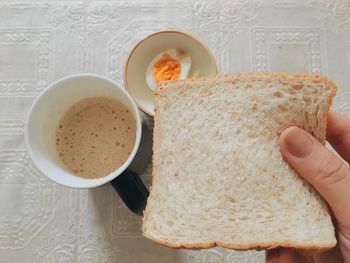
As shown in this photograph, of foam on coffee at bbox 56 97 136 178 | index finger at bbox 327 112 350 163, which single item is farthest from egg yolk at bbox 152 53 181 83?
index finger at bbox 327 112 350 163

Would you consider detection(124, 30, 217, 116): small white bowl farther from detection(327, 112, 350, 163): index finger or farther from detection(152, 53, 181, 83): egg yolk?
detection(327, 112, 350, 163): index finger

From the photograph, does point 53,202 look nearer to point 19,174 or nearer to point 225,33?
point 19,174

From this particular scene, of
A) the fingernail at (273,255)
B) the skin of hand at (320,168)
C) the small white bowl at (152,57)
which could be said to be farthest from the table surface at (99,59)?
the skin of hand at (320,168)

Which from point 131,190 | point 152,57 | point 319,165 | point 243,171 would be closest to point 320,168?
point 319,165

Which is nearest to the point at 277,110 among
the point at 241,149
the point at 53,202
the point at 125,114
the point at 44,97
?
the point at 241,149

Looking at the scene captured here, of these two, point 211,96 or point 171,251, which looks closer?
point 211,96

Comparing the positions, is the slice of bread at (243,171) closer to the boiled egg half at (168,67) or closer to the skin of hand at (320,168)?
the skin of hand at (320,168)
